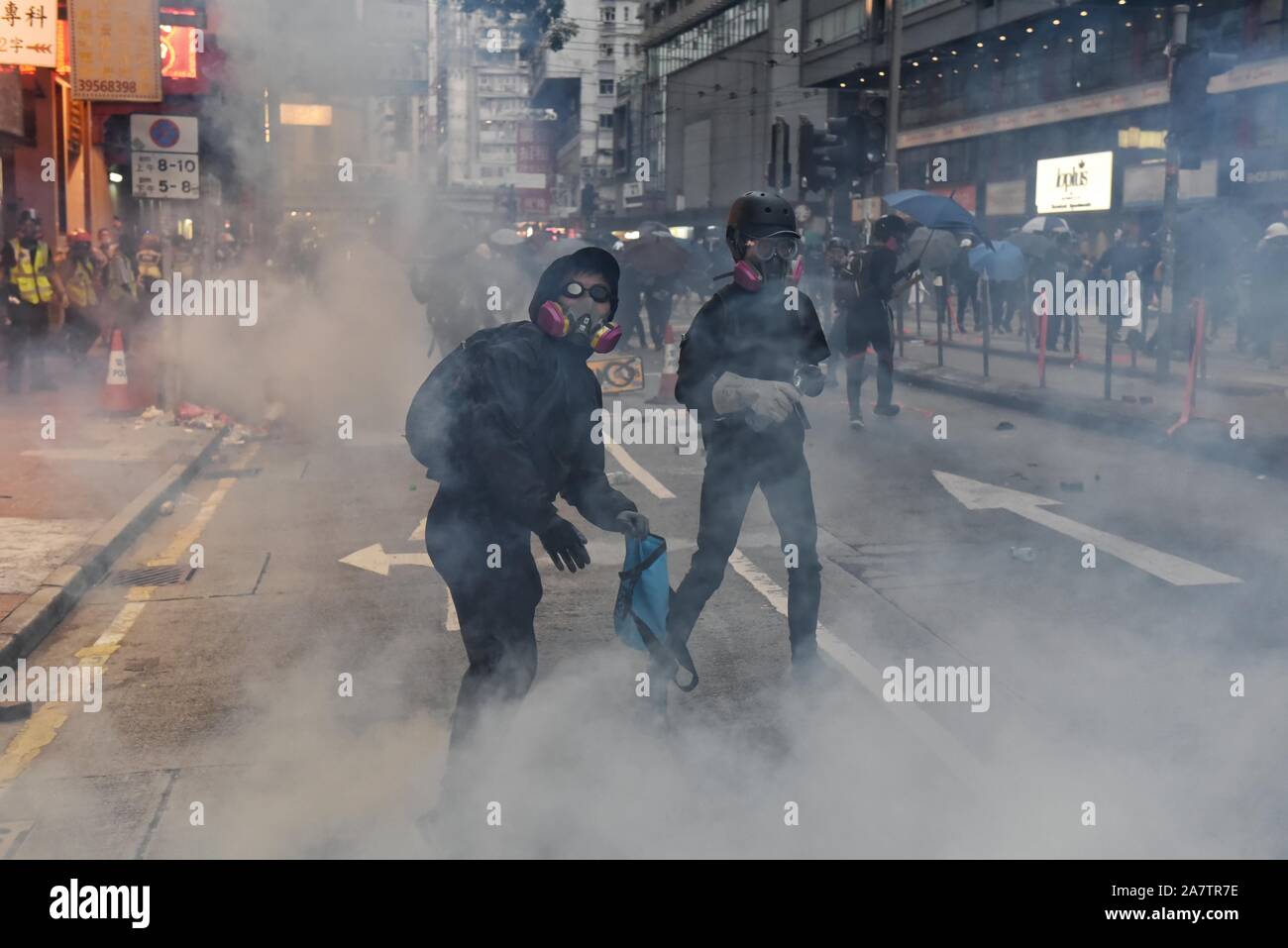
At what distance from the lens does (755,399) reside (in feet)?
16.4

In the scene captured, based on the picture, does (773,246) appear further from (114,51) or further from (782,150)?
(782,150)

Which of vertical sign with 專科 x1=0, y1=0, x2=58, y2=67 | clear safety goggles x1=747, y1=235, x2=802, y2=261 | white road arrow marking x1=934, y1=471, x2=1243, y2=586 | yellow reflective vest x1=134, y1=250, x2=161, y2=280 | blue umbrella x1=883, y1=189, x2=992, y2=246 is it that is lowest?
white road arrow marking x1=934, y1=471, x2=1243, y2=586

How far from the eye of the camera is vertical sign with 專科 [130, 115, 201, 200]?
13.6 metres

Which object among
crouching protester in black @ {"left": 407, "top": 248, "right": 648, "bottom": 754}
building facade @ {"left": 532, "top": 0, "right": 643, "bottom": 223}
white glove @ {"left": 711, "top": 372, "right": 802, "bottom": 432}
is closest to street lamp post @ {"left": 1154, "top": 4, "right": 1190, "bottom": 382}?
white glove @ {"left": 711, "top": 372, "right": 802, "bottom": 432}

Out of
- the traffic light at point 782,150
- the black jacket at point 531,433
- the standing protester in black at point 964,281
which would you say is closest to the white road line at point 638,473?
the black jacket at point 531,433

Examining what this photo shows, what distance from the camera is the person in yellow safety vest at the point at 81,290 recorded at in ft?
53.9

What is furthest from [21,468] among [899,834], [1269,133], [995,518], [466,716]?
[1269,133]

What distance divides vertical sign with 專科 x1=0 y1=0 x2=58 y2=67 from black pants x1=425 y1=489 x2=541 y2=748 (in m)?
12.0

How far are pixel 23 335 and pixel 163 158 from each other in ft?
9.08

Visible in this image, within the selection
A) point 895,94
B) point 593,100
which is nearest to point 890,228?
point 895,94

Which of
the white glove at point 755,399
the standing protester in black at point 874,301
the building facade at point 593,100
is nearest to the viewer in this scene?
the white glove at point 755,399

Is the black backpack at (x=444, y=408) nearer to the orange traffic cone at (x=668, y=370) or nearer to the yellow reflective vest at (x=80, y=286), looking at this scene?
the orange traffic cone at (x=668, y=370)

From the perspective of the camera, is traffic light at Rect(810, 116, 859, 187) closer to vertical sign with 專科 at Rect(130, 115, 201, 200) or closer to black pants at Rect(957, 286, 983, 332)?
vertical sign with 專科 at Rect(130, 115, 201, 200)

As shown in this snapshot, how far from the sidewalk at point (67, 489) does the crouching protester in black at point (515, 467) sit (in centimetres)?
279
